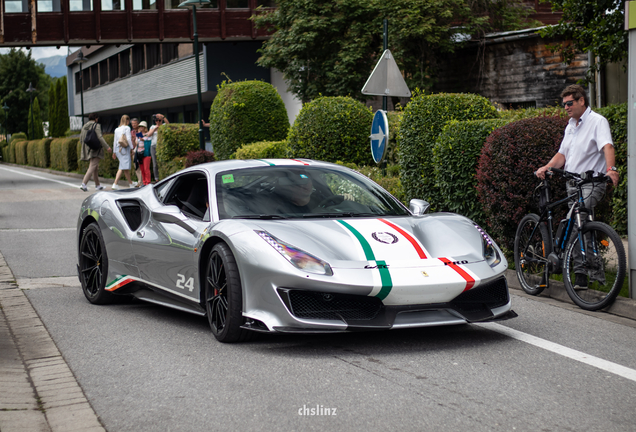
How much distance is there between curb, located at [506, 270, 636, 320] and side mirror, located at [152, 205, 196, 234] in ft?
11.2

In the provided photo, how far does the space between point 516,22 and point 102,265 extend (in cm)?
2352

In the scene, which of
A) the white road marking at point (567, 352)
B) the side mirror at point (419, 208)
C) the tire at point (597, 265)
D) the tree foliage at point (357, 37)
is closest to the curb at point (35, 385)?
the side mirror at point (419, 208)

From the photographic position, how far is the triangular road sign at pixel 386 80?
11.6 m

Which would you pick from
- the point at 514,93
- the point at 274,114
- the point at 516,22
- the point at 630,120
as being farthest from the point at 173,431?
the point at 516,22

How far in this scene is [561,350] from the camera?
17.0 ft

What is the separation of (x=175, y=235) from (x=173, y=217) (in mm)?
173

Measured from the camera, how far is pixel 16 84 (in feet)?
324

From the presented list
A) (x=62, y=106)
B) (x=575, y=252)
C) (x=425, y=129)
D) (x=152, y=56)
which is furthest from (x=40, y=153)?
(x=575, y=252)

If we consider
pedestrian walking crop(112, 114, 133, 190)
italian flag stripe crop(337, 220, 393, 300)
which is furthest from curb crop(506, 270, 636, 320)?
pedestrian walking crop(112, 114, 133, 190)

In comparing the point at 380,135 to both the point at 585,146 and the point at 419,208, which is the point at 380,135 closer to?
the point at 585,146

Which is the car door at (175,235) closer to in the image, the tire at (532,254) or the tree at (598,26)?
the tire at (532,254)

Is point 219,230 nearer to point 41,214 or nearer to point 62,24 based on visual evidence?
point 41,214

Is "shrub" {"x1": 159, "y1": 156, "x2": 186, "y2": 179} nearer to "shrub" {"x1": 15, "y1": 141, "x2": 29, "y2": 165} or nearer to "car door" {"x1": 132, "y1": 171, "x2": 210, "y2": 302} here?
"car door" {"x1": 132, "y1": 171, "x2": 210, "y2": 302}

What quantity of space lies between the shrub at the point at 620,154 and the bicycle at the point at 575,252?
11.5 ft
